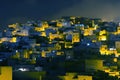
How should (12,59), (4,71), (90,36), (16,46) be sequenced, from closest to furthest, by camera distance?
(4,71), (12,59), (16,46), (90,36)

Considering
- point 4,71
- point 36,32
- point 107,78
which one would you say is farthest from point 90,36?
→ point 4,71

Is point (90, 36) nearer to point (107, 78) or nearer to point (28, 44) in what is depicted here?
point (28, 44)

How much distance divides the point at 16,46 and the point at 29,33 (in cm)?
914

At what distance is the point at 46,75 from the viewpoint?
27.3m

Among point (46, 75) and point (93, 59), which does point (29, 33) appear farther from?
point (46, 75)

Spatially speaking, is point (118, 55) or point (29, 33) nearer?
point (118, 55)

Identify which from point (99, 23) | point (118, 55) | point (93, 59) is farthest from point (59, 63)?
point (99, 23)

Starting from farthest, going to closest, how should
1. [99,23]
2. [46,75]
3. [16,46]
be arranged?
1. [99,23]
2. [16,46]
3. [46,75]

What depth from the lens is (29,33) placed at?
51500mm

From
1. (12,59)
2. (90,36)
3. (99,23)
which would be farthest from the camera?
(99,23)

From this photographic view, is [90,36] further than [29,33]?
No

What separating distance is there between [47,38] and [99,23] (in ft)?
34.4

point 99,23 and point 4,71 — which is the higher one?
point 99,23

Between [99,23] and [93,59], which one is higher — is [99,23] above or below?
above
